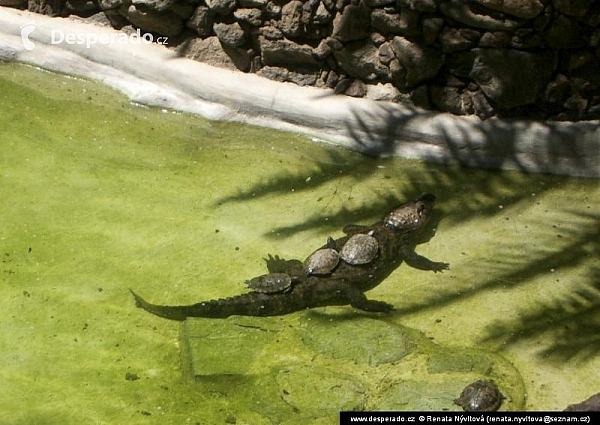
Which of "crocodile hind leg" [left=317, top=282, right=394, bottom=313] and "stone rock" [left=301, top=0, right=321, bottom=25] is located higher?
"stone rock" [left=301, top=0, right=321, bottom=25]

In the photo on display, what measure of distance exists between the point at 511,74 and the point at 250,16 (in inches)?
80.3

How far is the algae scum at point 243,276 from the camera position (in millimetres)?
4797

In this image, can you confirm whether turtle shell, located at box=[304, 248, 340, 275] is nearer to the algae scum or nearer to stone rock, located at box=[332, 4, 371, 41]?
the algae scum

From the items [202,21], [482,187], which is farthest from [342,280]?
[202,21]

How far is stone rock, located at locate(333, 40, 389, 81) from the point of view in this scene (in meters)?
6.96

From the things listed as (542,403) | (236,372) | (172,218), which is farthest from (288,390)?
(172,218)

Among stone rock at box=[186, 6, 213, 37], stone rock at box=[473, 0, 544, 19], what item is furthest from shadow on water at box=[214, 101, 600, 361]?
stone rock at box=[186, 6, 213, 37]

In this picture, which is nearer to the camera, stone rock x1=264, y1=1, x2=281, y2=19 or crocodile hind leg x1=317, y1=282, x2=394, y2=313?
crocodile hind leg x1=317, y1=282, x2=394, y2=313

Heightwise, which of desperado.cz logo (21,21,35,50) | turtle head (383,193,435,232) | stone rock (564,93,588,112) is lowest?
desperado.cz logo (21,21,35,50)

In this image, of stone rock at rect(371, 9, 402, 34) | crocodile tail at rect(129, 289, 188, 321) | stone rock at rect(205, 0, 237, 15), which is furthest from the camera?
stone rock at rect(205, 0, 237, 15)

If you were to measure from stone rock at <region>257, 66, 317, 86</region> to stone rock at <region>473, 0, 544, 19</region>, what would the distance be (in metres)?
1.46

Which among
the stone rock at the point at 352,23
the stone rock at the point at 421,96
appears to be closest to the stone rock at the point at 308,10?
the stone rock at the point at 352,23

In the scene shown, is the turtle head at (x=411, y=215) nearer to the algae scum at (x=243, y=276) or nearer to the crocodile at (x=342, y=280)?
the crocodile at (x=342, y=280)

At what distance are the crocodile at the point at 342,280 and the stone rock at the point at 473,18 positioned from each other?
1370 millimetres
